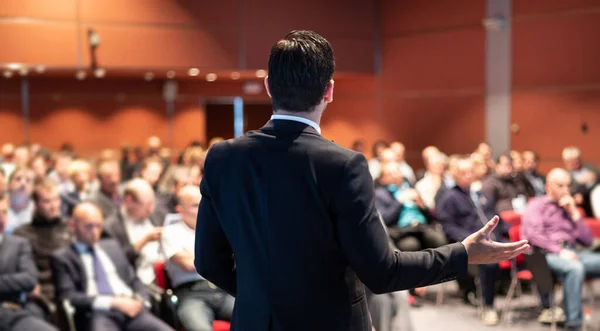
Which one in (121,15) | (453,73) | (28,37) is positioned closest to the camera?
(28,37)

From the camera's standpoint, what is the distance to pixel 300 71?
179 cm

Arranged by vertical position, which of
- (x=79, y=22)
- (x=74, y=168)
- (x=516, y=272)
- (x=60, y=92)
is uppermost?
(x=79, y=22)

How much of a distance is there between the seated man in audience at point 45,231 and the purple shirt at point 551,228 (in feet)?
12.6

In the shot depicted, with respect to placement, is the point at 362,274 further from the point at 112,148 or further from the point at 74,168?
the point at 112,148

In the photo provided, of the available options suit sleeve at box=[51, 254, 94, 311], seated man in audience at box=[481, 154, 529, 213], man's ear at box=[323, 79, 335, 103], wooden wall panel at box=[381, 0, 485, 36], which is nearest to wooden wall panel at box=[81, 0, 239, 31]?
wooden wall panel at box=[381, 0, 485, 36]

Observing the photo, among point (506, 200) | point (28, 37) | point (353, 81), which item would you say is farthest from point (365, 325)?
point (353, 81)

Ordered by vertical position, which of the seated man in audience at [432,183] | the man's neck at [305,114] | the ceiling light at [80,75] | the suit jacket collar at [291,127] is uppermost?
the ceiling light at [80,75]

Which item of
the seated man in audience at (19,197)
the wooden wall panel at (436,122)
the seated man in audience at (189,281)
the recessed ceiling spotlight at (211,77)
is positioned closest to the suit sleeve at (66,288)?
the seated man in audience at (189,281)

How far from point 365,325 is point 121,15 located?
36.9ft

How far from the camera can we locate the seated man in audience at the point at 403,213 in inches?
307

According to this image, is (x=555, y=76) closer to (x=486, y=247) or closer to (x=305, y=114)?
(x=486, y=247)

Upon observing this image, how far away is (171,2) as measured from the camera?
41.7 feet

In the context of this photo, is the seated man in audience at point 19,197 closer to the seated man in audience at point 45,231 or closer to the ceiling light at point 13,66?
the seated man in audience at point 45,231

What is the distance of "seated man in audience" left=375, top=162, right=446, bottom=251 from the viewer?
780 cm
